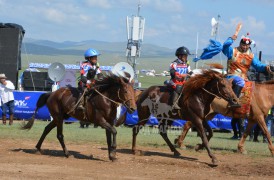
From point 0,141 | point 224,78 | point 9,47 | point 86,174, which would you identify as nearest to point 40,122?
point 9,47

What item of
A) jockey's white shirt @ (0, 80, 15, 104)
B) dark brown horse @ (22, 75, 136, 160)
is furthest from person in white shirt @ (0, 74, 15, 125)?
dark brown horse @ (22, 75, 136, 160)

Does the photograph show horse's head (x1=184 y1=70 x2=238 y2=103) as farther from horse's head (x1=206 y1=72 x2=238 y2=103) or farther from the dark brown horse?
the dark brown horse

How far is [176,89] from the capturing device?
14047mm

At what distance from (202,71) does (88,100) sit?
2.89 meters

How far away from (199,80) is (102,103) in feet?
8.11

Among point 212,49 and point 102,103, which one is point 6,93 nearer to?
point 212,49

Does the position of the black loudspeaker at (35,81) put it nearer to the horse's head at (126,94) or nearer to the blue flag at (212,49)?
the blue flag at (212,49)

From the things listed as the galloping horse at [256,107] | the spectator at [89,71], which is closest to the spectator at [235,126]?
the galloping horse at [256,107]

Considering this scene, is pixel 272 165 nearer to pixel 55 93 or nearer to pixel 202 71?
pixel 202 71

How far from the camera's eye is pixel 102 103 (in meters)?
12.8

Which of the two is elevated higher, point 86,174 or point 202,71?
point 202,71

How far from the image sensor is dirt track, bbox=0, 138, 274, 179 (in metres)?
10.7

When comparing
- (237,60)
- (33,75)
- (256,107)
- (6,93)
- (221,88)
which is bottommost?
(6,93)

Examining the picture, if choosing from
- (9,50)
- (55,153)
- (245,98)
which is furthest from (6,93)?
(245,98)
